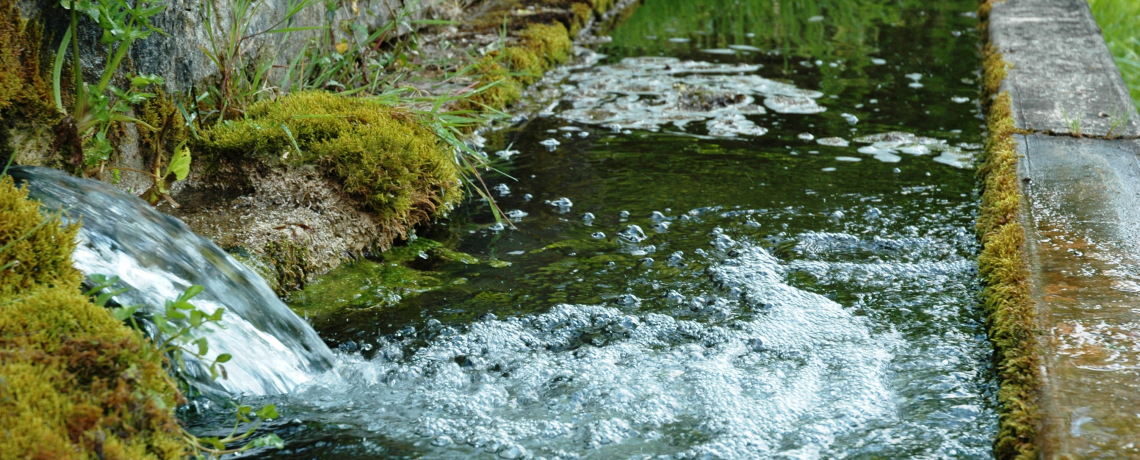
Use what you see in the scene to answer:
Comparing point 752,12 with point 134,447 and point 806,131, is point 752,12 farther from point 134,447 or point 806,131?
point 134,447

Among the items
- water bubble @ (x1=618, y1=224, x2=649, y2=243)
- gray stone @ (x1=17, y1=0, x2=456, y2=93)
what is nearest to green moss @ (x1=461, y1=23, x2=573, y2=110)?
gray stone @ (x1=17, y1=0, x2=456, y2=93)

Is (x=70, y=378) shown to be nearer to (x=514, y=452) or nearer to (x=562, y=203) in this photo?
(x=514, y=452)

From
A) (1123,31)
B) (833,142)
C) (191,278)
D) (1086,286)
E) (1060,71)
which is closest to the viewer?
(191,278)

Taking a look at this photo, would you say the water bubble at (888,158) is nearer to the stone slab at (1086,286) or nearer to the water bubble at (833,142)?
the water bubble at (833,142)

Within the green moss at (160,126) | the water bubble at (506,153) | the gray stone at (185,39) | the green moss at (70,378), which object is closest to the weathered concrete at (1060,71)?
the water bubble at (506,153)

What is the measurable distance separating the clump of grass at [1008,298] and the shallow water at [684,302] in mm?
66

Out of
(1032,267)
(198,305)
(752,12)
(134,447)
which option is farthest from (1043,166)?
(752,12)

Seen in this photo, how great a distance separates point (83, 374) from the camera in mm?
1644

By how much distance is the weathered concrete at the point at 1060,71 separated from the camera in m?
4.06

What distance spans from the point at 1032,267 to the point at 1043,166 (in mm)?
1103

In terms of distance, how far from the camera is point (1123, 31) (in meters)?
6.30

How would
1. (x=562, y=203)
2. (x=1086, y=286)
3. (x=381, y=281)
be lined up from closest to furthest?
(x=1086, y=286) < (x=381, y=281) < (x=562, y=203)

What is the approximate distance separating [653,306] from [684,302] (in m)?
0.10

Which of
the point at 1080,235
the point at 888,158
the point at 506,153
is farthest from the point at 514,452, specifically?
the point at 888,158
